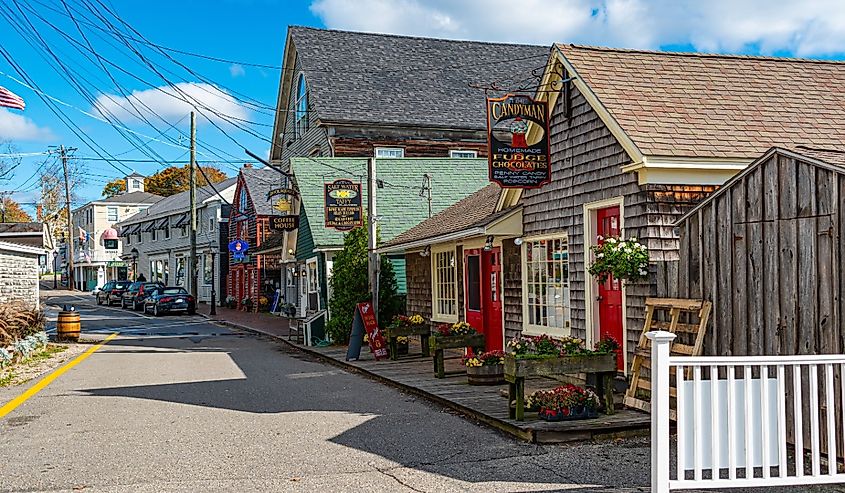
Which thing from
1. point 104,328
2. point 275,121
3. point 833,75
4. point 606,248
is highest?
point 275,121

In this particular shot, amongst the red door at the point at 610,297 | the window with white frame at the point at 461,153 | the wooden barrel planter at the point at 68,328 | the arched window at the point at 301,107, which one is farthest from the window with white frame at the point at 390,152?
the red door at the point at 610,297

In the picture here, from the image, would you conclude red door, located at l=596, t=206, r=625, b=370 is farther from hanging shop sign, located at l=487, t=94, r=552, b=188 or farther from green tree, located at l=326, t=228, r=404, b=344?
green tree, located at l=326, t=228, r=404, b=344

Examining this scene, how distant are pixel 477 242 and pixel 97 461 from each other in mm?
9499

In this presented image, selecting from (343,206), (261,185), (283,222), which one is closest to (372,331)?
(343,206)

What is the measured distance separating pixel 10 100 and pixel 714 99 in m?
13.1

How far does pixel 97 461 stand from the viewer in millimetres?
8148

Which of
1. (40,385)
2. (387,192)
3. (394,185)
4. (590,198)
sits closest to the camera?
(590,198)

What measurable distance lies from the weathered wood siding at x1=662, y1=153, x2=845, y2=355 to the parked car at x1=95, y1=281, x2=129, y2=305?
4662 cm

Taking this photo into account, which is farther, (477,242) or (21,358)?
(21,358)

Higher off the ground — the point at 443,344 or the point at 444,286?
the point at 444,286

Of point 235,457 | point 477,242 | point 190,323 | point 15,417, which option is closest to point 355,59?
point 190,323

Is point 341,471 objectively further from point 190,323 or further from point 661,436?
point 190,323

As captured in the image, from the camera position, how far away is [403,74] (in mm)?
33875

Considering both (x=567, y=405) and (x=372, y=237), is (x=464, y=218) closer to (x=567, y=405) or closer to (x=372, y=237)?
(x=372, y=237)
